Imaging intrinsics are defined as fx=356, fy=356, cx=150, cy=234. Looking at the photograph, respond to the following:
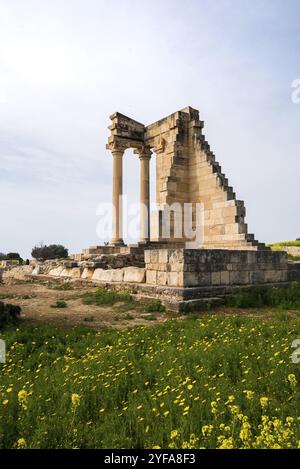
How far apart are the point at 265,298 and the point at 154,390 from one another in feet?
21.6

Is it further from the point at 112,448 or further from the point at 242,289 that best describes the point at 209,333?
the point at 242,289

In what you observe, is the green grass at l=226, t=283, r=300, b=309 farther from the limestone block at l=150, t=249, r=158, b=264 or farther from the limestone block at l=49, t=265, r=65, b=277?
the limestone block at l=49, t=265, r=65, b=277

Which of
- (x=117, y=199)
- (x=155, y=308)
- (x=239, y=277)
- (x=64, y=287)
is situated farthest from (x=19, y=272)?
(x=239, y=277)

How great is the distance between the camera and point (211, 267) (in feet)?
32.5

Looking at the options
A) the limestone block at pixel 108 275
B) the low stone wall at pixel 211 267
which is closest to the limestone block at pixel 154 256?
the low stone wall at pixel 211 267

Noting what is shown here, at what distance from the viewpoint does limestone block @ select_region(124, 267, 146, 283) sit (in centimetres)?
1113

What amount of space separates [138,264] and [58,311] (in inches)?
309

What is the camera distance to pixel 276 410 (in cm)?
307

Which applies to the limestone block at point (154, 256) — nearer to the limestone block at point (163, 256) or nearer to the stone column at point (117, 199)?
the limestone block at point (163, 256)

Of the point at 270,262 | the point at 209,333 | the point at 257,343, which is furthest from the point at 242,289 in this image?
the point at 257,343

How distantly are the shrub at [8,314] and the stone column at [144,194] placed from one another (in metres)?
12.7

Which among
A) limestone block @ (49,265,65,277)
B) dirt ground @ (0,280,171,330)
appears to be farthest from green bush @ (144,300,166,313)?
limestone block @ (49,265,65,277)

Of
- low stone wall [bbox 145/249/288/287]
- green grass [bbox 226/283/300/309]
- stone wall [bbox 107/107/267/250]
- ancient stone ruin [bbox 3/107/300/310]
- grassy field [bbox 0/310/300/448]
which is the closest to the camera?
grassy field [bbox 0/310/300/448]

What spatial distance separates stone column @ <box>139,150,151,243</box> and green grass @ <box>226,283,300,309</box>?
10677mm
